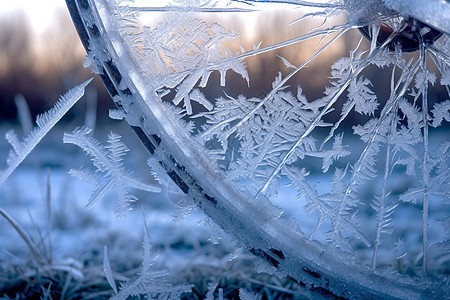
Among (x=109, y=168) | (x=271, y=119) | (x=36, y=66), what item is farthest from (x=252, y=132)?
(x=36, y=66)

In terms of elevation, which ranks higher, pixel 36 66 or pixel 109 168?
pixel 109 168

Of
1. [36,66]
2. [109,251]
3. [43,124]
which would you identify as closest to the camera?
[43,124]

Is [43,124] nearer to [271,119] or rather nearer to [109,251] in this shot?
[271,119]

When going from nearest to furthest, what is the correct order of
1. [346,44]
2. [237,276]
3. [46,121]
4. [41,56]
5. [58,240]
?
[46,121] < [346,44] < [237,276] < [58,240] < [41,56]

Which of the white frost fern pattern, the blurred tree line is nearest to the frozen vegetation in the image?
the white frost fern pattern

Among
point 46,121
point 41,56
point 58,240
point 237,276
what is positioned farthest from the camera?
point 41,56

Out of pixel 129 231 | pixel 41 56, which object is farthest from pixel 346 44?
pixel 41 56

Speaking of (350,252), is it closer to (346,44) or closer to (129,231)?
(346,44)

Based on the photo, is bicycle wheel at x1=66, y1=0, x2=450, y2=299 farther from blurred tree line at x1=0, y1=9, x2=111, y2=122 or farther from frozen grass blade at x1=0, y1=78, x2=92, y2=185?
blurred tree line at x1=0, y1=9, x2=111, y2=122

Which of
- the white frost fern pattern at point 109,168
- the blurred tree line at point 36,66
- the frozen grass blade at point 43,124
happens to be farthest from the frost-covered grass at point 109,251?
the blurred tree line at point 36,66
